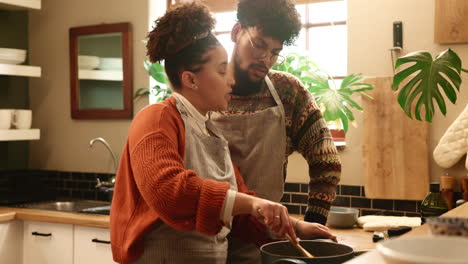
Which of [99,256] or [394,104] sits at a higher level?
[394,104]

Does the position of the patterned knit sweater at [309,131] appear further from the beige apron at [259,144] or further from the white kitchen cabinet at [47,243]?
the white kitchen cabinet at [47,243]

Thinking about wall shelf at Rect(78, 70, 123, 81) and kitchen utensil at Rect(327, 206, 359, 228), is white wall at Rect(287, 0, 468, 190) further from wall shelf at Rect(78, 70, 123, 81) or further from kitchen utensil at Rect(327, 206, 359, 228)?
wall shelf at Rect(78, 70, 123, 81)

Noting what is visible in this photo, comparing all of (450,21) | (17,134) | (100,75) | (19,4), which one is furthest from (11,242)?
(450,21)

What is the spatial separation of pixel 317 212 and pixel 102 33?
245cm

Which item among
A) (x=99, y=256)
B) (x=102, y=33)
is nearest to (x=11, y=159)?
(x=102, y=33)

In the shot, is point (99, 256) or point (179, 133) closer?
point (179, 133)

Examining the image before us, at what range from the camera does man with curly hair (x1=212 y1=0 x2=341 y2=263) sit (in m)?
1.88

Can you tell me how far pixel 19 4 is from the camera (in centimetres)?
380

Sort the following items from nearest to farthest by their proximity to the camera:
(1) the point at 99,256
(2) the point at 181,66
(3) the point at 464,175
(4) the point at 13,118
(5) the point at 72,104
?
1. (2) the point at 181,66
2. (3) the point at 464,175
3. (1) the point at 99,256
4. (4) the point at 13,118
5. (5) the point at 72,104

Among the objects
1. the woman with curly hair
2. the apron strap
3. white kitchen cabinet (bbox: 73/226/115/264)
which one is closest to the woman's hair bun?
the woman with curly hair

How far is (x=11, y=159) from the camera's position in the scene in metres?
4.19

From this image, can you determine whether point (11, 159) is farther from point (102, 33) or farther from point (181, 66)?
point (181, 66)

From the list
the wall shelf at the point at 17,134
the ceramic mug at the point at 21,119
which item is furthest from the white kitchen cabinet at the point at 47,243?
the ceramic mug at the point at 21,119

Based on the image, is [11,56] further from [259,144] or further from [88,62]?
[259,144]
